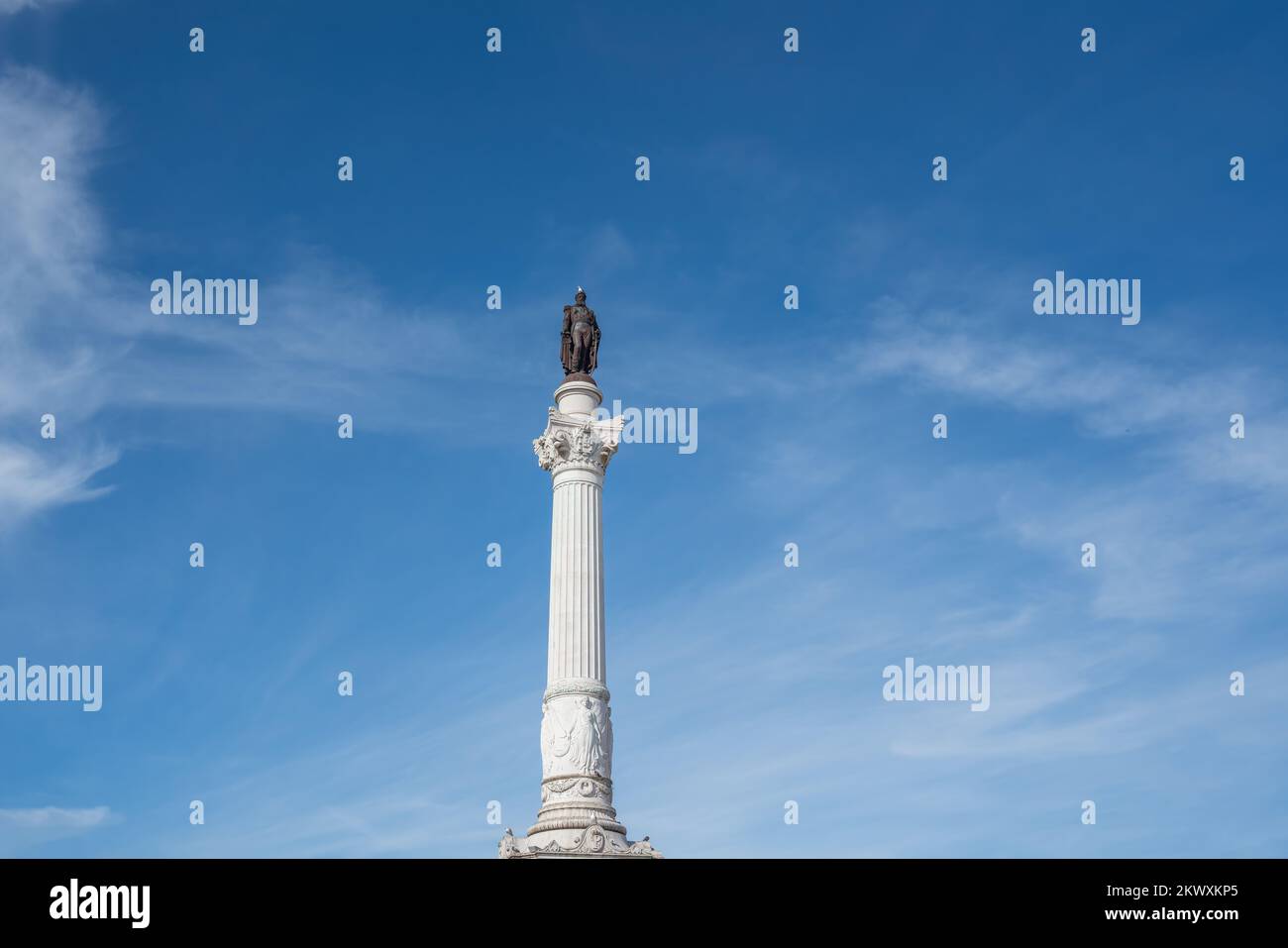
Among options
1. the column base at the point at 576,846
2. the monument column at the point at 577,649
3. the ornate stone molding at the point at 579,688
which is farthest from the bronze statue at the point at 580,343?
the column base at the point at 576,846

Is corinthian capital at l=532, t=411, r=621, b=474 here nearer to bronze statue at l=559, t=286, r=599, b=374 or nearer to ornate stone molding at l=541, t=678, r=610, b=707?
bronze statue at l=559, t=286, r=599, b=374

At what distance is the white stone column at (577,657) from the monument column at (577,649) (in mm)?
33

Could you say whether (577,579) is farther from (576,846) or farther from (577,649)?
(576,846)

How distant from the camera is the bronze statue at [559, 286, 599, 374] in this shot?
53.7 meters

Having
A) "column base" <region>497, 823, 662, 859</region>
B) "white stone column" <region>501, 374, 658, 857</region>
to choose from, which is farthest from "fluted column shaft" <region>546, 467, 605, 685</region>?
"column base" <region>497, 823, 662, 859</region>

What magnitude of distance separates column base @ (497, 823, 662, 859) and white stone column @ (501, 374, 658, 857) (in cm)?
3
